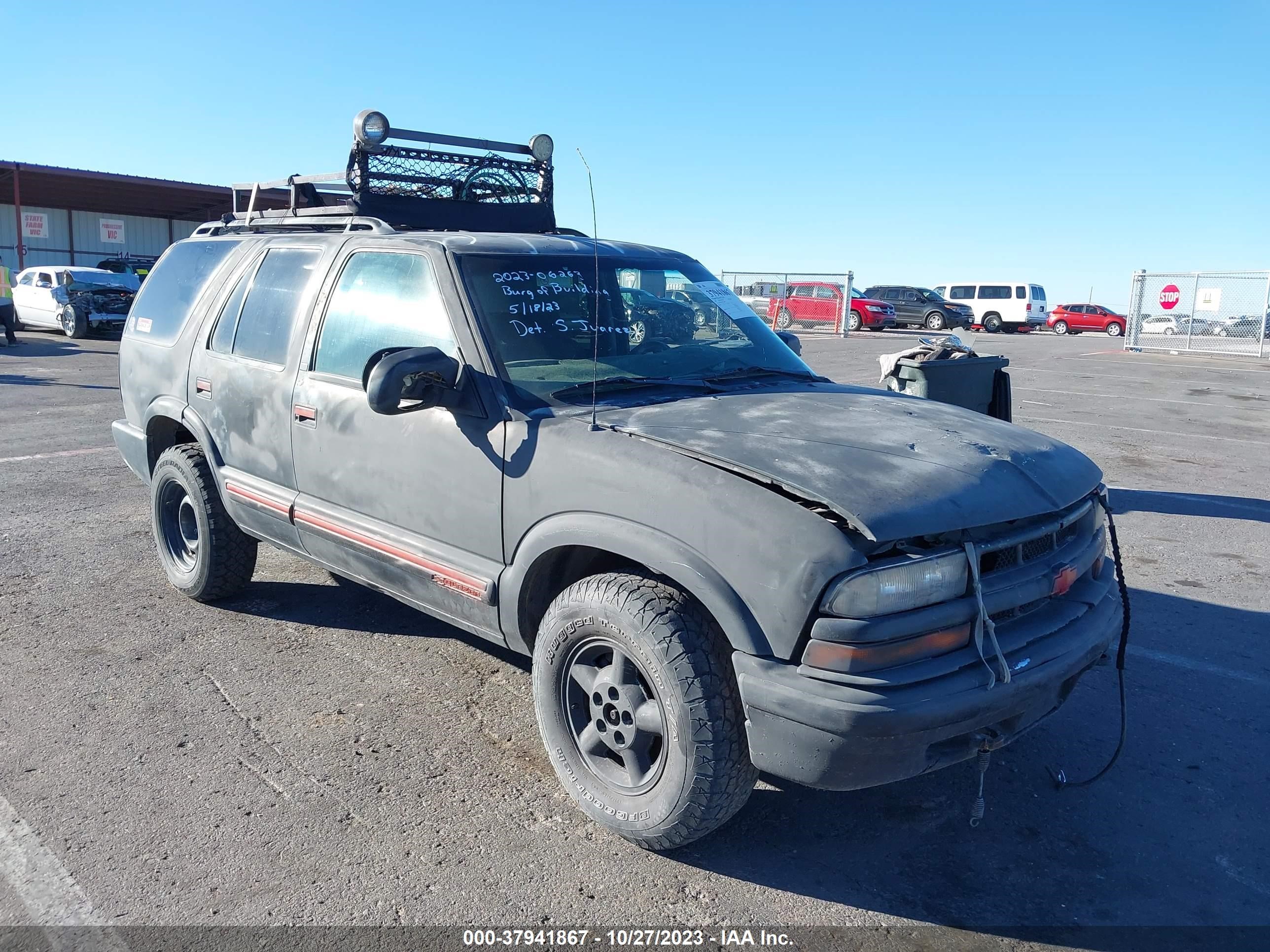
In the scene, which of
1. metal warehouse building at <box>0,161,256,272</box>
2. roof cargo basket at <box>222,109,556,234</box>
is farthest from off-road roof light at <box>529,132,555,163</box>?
metal warehouse building at <box>0,161,256,272</box>

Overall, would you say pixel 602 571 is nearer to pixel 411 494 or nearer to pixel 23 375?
pixel 411 494

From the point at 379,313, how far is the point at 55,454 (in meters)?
6.19

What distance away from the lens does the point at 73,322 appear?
21.0m

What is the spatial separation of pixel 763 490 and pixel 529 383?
3.73 feet

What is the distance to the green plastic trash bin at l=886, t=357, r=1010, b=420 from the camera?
625 cm

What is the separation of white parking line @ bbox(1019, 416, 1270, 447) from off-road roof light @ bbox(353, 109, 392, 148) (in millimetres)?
9769

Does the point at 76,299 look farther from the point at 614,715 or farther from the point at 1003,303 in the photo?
the point at 1003,303

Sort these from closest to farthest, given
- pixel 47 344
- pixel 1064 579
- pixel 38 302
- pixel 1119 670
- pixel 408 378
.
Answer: pixel 1064 579, pixel 408 378, pixel 1119 670, pixel 47 344, pixel 38 302

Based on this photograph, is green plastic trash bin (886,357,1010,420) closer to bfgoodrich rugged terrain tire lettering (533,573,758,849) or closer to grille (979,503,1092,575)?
grille (979,503,1092,575)

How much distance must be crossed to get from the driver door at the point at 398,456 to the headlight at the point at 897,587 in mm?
1285

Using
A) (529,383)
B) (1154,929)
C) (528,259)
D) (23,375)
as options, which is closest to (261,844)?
(529,383)

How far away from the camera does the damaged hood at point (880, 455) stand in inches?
105

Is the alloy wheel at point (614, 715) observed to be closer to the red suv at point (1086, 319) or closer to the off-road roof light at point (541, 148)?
the off-road roof light at point (541, 148)

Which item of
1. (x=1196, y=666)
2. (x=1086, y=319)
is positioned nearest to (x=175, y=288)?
(x=1196, y=666)
